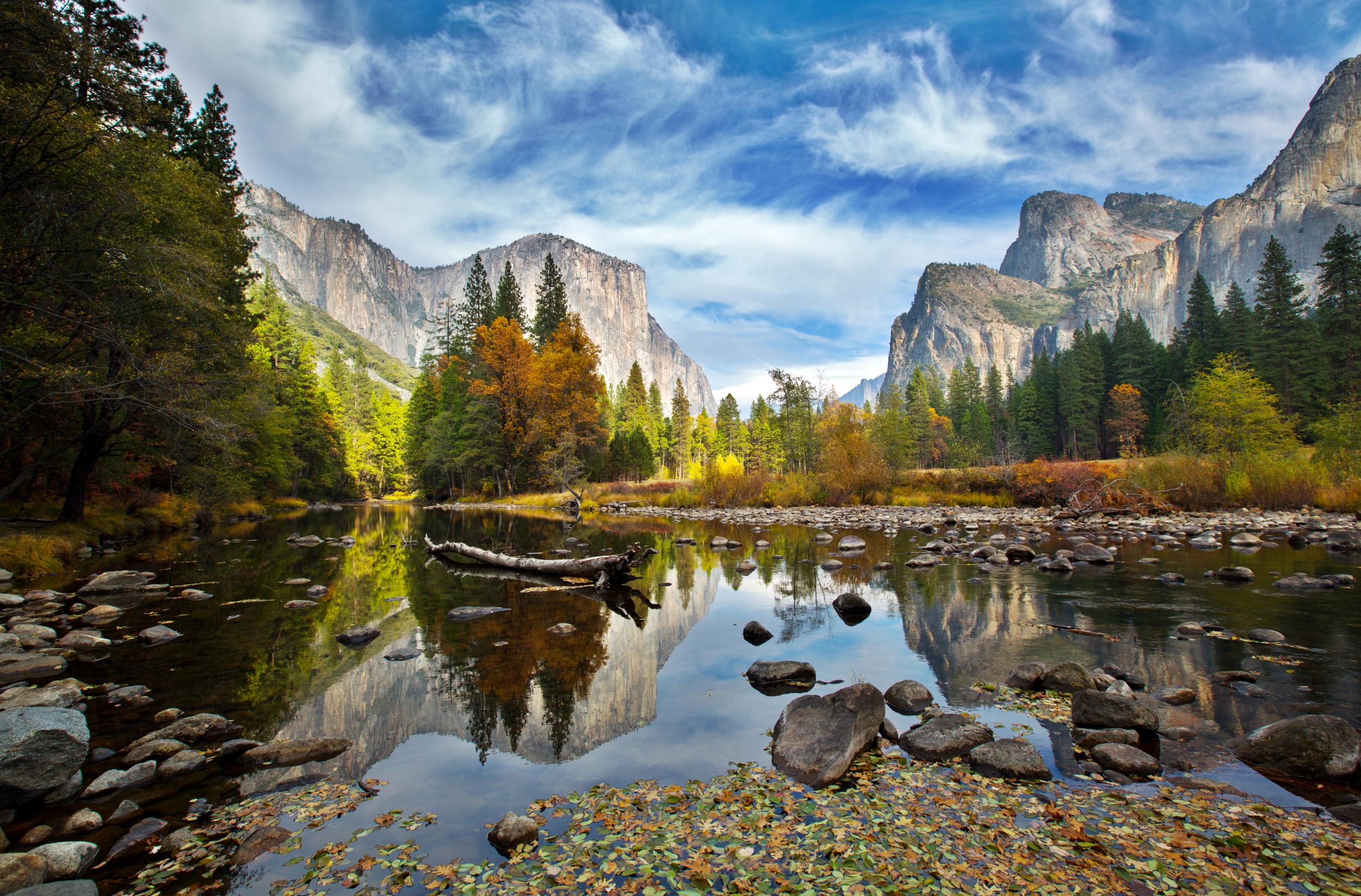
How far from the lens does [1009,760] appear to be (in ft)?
14.1

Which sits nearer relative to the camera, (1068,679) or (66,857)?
(66,857)

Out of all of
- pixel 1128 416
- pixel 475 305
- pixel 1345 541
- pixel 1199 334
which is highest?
pixel 475 305

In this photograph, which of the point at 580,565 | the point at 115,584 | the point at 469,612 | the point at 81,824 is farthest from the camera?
the point at 580,565

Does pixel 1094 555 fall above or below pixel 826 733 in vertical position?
above

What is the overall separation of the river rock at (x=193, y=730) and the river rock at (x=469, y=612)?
4.42m

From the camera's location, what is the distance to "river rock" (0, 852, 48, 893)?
2988mm

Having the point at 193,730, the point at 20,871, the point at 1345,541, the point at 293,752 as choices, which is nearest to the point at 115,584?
the point at 193,730

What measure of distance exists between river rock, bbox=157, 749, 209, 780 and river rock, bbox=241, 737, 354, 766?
11.6 inches

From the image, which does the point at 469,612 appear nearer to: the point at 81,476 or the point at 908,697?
the point at 908,697

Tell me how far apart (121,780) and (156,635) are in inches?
209

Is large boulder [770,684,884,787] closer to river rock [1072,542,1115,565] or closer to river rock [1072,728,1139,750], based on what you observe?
river rock [1072,728,1139,750]

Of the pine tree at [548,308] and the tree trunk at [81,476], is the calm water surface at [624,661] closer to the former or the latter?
the tree trunk at [81,476]

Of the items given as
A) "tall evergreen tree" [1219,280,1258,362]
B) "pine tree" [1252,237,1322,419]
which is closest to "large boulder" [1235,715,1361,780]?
"pine tree" [1252,237,1322,419]

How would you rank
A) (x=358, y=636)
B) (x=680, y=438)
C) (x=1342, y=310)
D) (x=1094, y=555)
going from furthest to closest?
(x=680, y=438) < (x=1342, y=310) < (x=1094, y=555) < (x=358, y=636)
